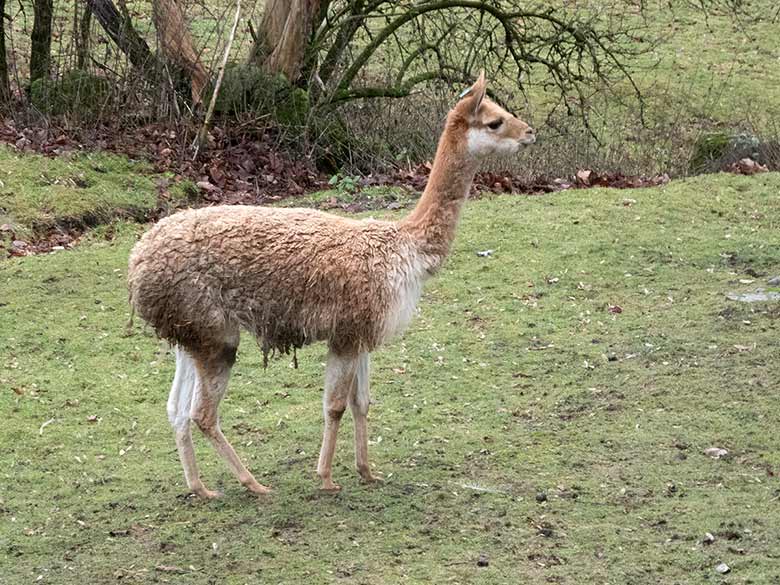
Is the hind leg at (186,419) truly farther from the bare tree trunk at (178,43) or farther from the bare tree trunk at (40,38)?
the bare tree trunk at (40,38)

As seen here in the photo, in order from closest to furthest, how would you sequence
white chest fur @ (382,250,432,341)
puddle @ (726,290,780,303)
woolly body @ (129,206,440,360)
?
1. woolly body @ (129,206,440,360)
2. white chest fur @ (382,250,432,341)
3. puddle @ (726,290,780,303)

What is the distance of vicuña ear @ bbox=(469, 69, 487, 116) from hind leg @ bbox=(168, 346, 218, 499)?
1997 mm

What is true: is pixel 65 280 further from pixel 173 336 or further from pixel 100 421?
pixel 173 336

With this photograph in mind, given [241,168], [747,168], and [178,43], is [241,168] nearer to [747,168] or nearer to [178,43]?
[178,43]

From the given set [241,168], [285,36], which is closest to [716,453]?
[241,168]

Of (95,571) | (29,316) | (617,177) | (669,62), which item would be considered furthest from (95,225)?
(669,62)

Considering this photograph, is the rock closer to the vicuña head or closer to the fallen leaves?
the vicuña head

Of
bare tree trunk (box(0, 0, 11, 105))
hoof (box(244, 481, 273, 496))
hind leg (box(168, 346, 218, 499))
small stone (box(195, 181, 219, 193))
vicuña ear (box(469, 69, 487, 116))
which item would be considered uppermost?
vicuña ear (box(469, 69, 487, 116))

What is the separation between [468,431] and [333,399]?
4.04 feet

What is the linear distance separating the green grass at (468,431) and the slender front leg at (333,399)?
13 centimetres

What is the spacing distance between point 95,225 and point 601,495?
23.4ft

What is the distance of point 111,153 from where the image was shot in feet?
44.1

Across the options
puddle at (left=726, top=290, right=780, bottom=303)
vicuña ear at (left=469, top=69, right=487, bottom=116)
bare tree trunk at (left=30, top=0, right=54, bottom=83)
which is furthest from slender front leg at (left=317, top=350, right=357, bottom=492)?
bare tree trunk at (left=30, top=0, right=54, bottom=83)

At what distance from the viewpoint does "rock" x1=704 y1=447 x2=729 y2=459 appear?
6676mm
